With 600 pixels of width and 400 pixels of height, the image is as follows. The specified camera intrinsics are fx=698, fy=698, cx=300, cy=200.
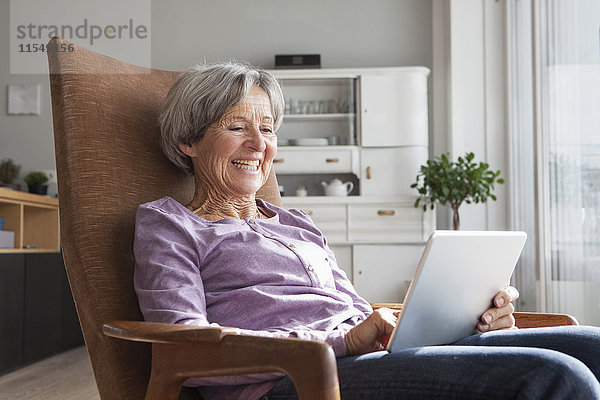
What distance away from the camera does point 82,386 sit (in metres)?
3.18

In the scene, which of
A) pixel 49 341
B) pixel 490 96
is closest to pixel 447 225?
pixel 490 96

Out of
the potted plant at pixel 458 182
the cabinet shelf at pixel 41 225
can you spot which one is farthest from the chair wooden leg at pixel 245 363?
the potted plant at pixel 458 182

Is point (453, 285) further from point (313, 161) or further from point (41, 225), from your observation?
point (313, 161)

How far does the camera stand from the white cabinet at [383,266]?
190 inches

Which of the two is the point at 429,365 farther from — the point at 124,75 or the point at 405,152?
the point at 405,152

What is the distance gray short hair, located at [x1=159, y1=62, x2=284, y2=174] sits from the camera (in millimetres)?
1535

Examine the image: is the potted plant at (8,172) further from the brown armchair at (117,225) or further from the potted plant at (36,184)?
the brown armchair at (117,225)

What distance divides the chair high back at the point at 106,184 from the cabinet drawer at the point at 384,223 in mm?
3225

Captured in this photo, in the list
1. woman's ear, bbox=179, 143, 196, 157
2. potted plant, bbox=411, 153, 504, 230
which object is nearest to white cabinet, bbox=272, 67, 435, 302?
potted plant, bbox=411, 153, 504, 230

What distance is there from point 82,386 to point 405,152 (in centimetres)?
278

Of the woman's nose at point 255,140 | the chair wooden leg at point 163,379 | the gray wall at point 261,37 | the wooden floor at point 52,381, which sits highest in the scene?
the gray wall at point 261,37

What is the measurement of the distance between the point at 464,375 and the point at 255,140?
77 cm

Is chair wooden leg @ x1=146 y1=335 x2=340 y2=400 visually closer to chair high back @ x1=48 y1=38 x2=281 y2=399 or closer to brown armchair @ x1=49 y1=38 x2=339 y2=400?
brown armchair @ x1=49 y1=38 x2=339 y2=400

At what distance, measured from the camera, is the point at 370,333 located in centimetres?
118
